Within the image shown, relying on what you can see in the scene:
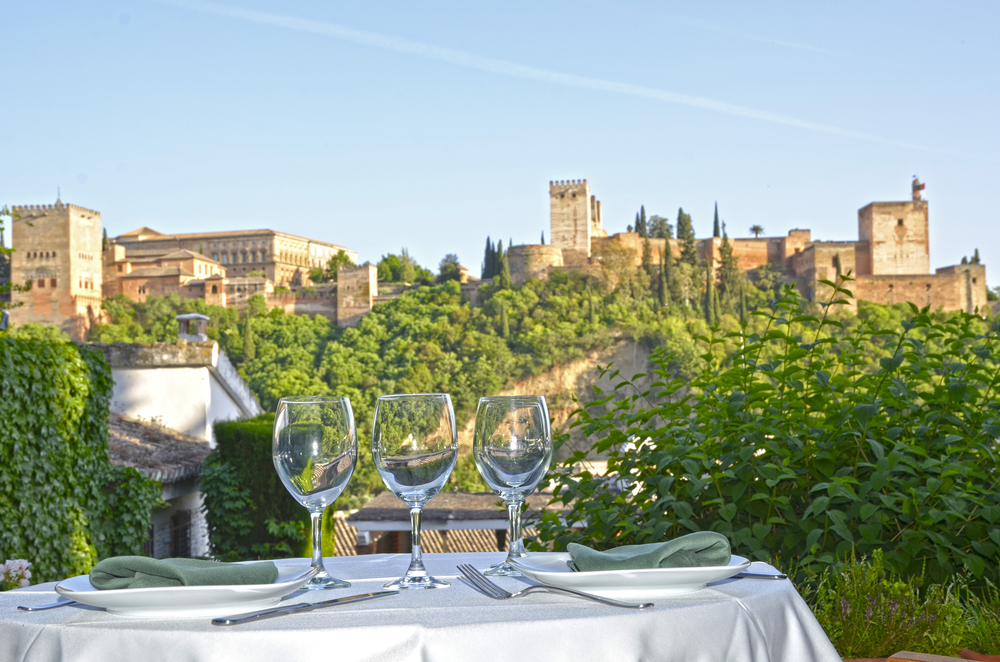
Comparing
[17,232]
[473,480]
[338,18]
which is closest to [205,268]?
[17,232]

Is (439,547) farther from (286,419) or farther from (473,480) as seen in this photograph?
(473,480)

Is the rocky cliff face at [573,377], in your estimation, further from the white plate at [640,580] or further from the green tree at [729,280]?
the white plate at [640,580]

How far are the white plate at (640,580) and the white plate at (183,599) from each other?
26 cm

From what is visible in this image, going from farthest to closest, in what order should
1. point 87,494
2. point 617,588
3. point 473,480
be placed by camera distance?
1. point 473,480
2. point 87,494
3. point 617,588

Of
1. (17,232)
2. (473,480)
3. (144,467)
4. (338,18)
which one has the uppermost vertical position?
(338,18)

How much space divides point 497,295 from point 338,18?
17657 millimetres

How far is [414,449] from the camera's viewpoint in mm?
865

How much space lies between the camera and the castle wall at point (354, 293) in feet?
128

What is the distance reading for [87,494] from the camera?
12.2ft

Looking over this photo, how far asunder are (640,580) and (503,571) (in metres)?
0.21

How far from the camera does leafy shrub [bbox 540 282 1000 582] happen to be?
5.58ft

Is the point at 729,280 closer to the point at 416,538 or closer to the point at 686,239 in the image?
the point at 686,239

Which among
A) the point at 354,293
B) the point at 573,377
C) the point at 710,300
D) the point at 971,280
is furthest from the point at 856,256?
the point at 354,293

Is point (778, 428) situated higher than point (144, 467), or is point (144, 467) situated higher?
point (778, 428)
